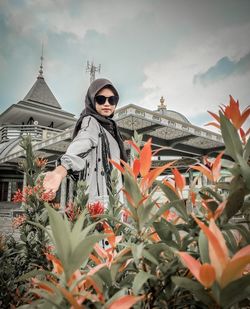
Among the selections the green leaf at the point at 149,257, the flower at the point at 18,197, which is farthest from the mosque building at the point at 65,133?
the green leaf at the point at 149,257

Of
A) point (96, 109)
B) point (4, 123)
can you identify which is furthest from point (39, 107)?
point (96, 109)

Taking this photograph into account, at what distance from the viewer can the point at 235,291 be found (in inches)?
13.8

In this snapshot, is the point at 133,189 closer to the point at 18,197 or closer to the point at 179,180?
the point at 179,180

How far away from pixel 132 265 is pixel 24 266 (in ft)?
2.55

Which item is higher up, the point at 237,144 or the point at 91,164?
the point at 91,164

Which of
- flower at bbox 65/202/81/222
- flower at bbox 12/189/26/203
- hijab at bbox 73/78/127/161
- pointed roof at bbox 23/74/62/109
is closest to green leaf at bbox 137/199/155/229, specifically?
flower at bbox 65/202/81/222

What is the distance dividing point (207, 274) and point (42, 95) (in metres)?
25.4

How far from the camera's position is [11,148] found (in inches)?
632

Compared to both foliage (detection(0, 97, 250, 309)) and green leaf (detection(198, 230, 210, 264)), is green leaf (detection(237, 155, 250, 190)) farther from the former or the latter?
A: green leaf (detection(198, 230, 210, 264))

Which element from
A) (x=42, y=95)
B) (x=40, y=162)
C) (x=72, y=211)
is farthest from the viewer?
(x=42, y=95)

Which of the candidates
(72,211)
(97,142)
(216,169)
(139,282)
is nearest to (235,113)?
(216,169)

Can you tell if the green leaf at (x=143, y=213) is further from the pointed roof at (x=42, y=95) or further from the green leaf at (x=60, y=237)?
the pointed roof at (x=42, y=95)

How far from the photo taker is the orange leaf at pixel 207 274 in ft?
1.11

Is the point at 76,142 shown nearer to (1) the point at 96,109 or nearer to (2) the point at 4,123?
(1) the point at 96,109
